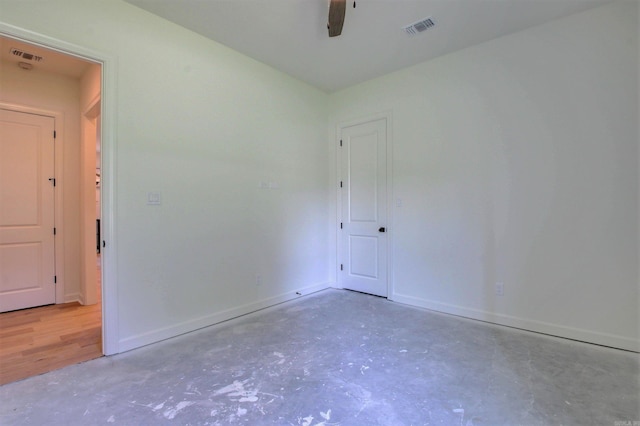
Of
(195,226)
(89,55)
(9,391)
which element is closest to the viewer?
(9,391)

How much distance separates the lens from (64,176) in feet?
12.6

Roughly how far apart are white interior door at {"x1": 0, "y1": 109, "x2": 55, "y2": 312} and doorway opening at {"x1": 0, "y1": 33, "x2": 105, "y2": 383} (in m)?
0.02

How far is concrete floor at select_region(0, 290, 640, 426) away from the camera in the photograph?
1722mm

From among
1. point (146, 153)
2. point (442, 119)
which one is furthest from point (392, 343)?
point (146, 153)

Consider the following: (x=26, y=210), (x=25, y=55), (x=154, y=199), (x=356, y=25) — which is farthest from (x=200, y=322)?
(x=25, y=55)

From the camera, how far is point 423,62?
139 inches

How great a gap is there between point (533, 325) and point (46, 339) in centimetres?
450

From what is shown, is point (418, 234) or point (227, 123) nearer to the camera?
point (227, 123)

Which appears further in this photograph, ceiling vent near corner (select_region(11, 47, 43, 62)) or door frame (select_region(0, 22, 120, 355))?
ceiling vent near corner (select_region(11, 47, 43, 62))

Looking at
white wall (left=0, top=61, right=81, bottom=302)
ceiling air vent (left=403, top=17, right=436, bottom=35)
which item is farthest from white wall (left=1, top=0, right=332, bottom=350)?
white wall (left=0, top=61, right=81, bottom=302)

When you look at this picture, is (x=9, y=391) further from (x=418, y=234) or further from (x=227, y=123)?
(x=418, y=234)

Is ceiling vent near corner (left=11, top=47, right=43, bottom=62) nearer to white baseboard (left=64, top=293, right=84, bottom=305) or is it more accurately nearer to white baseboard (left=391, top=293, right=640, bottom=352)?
white baseboard (left=64, top=293, right=84, bottom=305)

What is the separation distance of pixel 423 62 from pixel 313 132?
1633 millimetres

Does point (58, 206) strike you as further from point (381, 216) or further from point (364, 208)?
point (381, 216)
